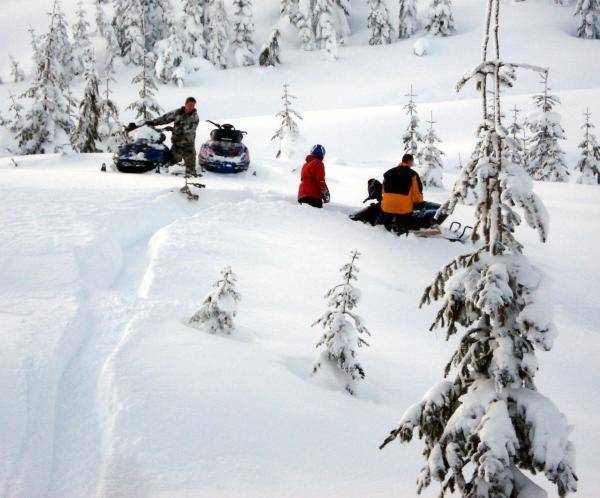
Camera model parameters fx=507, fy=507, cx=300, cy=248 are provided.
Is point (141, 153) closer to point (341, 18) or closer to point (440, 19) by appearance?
point (341, 18)

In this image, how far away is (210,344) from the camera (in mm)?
4562

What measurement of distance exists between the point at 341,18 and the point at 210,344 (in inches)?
2292

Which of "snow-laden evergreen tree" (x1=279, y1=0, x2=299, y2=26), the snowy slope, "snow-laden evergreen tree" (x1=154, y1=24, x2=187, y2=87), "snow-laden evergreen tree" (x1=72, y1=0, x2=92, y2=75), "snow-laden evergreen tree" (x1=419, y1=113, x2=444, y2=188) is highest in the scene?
"snow-laden evergreen tree" (x1=279, y1=0, x2=299, y2=26)

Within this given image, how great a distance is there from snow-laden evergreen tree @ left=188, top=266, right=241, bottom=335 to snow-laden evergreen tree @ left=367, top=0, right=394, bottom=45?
5625 centimetres

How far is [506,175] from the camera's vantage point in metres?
2.63

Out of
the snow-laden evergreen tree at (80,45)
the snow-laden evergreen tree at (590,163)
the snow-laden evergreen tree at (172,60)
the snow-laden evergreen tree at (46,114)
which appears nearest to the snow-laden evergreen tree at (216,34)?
the snow-laden evergreen tree at (172,60)

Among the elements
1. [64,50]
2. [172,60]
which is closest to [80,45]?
[64,50]

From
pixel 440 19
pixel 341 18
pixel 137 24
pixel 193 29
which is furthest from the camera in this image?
pixel 341 18

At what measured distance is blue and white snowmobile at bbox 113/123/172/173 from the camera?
502 inches

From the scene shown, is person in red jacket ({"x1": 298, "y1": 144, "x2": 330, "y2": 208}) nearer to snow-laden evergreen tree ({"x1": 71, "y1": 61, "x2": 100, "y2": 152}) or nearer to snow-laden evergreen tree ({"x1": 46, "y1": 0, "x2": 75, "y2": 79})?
snow-laden evergreen tree ({"x1": 71, "y1": 61, "x2": 100, "y2": 152})

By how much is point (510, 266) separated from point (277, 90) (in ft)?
160

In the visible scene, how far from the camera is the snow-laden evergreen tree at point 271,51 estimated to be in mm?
52281

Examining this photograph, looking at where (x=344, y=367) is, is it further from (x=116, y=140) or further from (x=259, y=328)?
(x=116, y=140)

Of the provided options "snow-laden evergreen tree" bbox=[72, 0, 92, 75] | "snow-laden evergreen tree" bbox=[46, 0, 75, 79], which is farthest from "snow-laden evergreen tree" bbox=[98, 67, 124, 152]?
"snow-laden evergreen tree" bbox=[72, 0, 92, 75]
